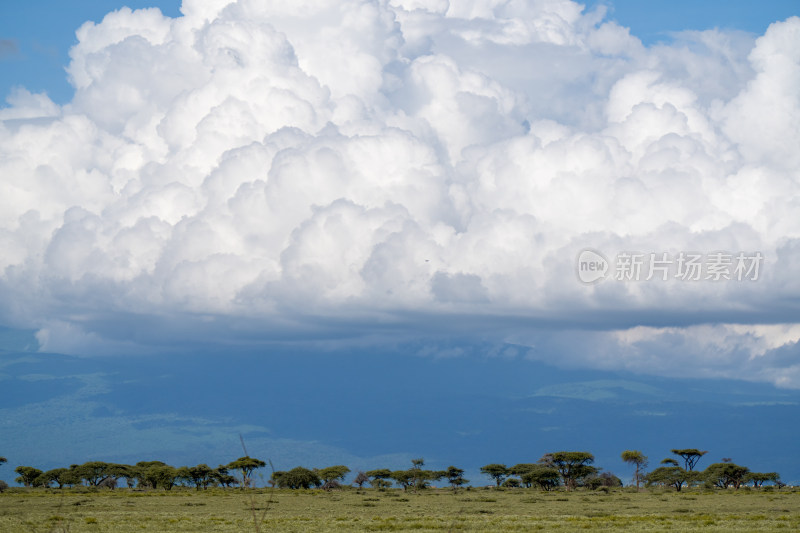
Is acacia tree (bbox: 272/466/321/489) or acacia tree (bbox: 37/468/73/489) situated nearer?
acacia tree (bbox: 272/466/321/489)

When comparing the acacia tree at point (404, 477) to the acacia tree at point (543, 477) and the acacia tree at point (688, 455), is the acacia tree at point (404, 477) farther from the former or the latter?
the acacia tree at point (688, 455)

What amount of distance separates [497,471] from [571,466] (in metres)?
17.2

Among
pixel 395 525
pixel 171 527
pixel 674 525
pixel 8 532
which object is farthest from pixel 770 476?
pixel 8 532

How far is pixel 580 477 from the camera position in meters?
137

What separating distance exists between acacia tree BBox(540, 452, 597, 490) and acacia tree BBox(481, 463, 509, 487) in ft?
43.3

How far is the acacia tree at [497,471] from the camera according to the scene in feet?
488

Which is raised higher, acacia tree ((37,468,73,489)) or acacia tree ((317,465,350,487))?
acacia tree ((317,465,350,487))

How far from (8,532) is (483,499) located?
175 ft

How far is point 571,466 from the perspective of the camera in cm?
13550

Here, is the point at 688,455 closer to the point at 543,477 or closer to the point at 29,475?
the point at 543,477

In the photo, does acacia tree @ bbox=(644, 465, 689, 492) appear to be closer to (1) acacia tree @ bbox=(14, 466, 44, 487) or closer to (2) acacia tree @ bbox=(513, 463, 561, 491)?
(2) acacia tree @ bbox=(513, 463, 561, 491)

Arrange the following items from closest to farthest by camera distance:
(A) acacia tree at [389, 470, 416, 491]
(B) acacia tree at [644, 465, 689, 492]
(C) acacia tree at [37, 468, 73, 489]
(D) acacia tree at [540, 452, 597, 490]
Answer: (D) acacia tree at [540, 452, 597, 490] → (C) acacia tree at [37, 468, 73, 489] → (A) acacia tree at [389, 470, 416, 491] → (B) acacia tree at [644, 465, 689, 492]

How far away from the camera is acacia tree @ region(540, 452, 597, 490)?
135 meters

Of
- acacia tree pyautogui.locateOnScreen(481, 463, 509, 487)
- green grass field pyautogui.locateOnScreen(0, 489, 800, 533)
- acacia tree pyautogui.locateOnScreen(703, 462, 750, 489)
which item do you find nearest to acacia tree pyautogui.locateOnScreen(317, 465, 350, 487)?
acacia tree pyautogui.locateOnScreen(481, 463, 509, 487)
